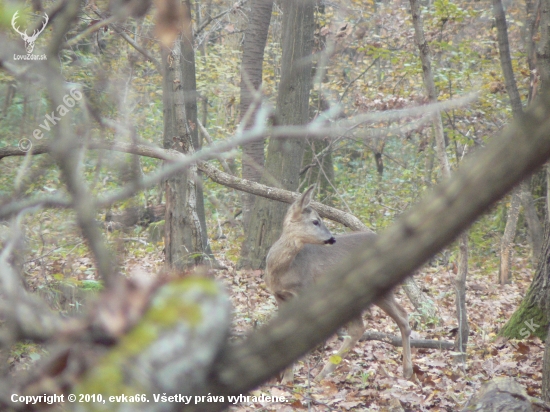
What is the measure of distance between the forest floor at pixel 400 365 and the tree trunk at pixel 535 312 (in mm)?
132

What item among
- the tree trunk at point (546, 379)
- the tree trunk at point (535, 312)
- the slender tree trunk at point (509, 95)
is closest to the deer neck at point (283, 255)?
the slender tree trunk at point (509, 95)

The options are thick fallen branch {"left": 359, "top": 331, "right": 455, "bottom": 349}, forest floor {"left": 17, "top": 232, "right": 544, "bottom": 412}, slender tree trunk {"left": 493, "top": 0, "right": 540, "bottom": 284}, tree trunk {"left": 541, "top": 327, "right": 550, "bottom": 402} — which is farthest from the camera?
thick fallen branch {"left": 359, "top": 331, "right": 455, "bottom": 349}

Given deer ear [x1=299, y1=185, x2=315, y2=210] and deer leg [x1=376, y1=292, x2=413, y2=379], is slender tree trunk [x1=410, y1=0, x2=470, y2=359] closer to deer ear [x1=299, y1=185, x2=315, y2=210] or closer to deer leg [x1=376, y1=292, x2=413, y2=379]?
deer leg [x1=376, y1=292, x2=413, y2=379]

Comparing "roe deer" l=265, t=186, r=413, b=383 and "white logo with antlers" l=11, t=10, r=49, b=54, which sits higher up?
"white logo with antlers" l=11, t=10, r=49, b=54

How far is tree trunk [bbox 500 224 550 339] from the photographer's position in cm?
711

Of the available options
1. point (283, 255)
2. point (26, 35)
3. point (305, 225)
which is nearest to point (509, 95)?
point (305, 225)

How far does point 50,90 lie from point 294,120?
10.1m

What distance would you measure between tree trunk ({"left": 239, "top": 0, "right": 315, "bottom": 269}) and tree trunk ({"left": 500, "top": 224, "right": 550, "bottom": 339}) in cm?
492

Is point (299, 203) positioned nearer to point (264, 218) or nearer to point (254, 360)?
point (264, 218)

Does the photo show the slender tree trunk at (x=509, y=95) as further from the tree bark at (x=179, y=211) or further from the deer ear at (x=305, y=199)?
the tree bark at (x=179, y=211)

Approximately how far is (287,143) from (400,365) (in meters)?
5.21

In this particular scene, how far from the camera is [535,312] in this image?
7.29m

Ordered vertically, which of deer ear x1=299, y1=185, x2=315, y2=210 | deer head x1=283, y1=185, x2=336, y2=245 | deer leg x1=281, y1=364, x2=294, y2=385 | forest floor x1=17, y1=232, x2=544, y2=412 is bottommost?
deer leg x1=281, y1=364, x2=294, y2=385

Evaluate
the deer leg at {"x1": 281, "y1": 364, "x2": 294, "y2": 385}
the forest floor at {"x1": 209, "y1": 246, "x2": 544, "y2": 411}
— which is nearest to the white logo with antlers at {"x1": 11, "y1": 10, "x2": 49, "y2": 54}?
the forest floor at {"x1": 209, "y1": 246, "x2": 544, "y2": 411}
